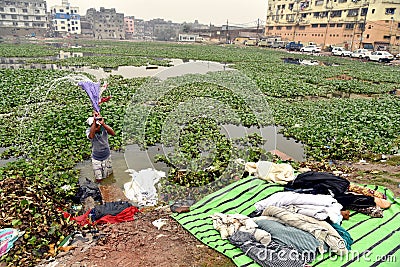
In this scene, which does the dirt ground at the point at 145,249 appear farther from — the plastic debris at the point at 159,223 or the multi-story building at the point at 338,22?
the multi-story building at the point at 338,22

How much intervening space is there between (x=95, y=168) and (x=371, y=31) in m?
Result: 43.2

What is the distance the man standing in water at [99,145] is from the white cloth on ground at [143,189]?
685mm

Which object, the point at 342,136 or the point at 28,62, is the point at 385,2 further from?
the point at 28,62

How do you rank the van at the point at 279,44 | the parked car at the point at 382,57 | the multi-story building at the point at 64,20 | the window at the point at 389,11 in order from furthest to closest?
the multi-story building at the point at 64,20 → the van at the point at 279,44 → the window at the point at 389,11 → the parked car at the point at 382,57

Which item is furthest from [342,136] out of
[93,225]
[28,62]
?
[28,62]

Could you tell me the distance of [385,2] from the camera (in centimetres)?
3659

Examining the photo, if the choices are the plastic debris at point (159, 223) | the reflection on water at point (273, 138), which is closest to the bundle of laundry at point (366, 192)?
the reflection on water at point (273, 138)

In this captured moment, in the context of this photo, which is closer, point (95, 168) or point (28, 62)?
point (95, 168)

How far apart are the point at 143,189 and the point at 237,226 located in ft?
6.84

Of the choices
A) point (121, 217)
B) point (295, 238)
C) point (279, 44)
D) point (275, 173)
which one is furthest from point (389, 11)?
point (121, 217)

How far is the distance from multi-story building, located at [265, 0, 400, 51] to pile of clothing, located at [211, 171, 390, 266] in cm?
4109

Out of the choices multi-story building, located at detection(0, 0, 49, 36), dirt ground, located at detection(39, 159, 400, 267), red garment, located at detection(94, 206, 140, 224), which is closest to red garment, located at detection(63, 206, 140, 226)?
red garment, located at detection(94, 206, 140, 224)

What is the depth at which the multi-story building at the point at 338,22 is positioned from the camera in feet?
120

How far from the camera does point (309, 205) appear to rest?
11.9 feet
